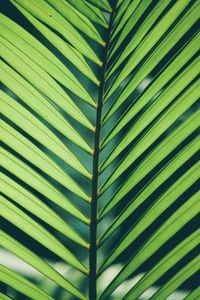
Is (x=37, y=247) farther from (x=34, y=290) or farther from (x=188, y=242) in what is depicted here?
(x=188, y=242)

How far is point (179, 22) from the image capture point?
2.35 feet

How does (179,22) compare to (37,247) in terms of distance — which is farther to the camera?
(37,247)

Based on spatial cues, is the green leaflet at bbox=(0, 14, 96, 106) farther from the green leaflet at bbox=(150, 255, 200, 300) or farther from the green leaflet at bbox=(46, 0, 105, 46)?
the green leaflet at bbox=(150, 255, 200, 300)

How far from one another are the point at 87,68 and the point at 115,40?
114 mm

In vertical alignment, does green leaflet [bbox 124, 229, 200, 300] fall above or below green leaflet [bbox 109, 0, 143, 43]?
below

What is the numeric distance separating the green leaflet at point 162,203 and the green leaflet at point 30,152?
202 mm

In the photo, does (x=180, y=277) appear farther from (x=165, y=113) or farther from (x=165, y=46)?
(x=165, y=46)

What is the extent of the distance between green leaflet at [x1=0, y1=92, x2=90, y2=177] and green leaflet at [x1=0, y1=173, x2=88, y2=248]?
147mm

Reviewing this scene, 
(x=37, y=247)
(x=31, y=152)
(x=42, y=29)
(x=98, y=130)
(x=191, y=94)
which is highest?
(x=191, y=94)

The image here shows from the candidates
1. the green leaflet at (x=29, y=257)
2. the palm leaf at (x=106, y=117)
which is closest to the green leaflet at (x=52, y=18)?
the palm leaf at (x=106, y=117)

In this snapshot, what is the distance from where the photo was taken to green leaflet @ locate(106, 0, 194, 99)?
0.73 metres

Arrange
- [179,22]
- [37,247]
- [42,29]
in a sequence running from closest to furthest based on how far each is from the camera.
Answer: [179,22]
[42,29]
[37,247]

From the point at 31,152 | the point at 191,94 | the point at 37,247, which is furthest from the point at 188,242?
the point at 37,247

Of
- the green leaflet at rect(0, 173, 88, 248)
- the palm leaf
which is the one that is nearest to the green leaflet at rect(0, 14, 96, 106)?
the palm leaf
